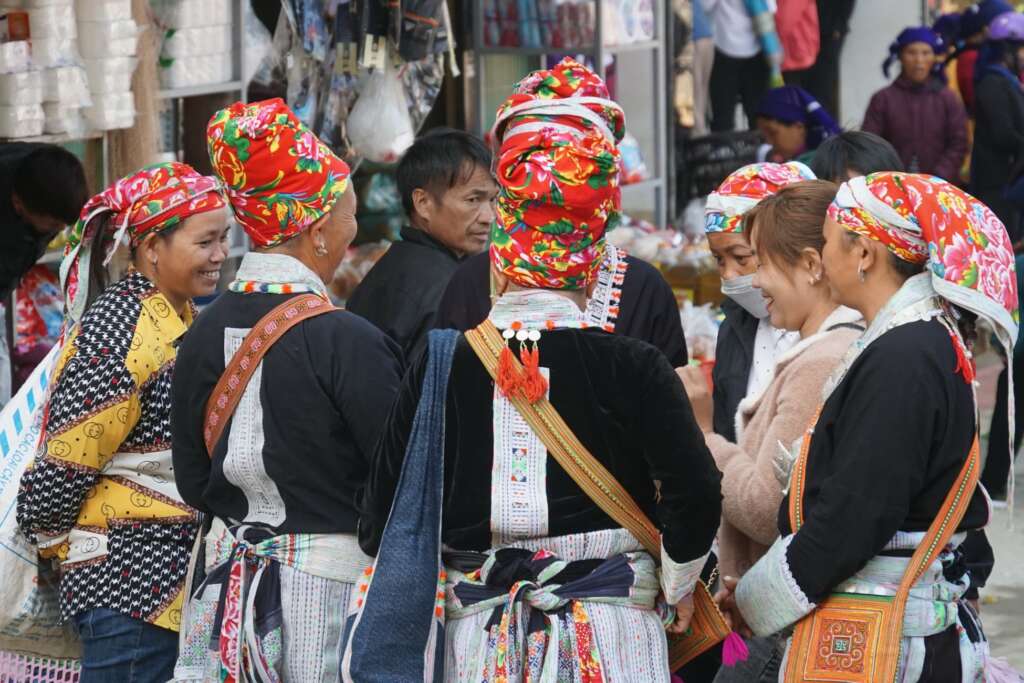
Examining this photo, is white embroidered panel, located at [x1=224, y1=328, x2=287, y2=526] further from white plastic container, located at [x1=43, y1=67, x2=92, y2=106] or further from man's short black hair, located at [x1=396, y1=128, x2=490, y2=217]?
white plastic container, located at [x1=43, y1=67, x2=92, y2=106]

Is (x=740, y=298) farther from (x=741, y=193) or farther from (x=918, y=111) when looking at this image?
(x=918, y=111)

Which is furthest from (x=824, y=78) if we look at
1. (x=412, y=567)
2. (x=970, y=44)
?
(x=412, y=567)

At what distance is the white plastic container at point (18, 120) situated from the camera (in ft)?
16.6

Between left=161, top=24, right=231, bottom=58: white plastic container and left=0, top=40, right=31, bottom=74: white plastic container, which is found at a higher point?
left=161, top=24, right=231, bottom=58: white plastic container

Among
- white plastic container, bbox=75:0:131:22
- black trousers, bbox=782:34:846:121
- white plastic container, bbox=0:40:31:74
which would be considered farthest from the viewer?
black trousers, bbox=782:34:846:121

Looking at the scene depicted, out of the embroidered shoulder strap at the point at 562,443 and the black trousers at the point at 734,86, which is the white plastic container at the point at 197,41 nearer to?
the embroidered shoulder strap at the point at 562,443

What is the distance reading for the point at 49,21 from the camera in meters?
5.18

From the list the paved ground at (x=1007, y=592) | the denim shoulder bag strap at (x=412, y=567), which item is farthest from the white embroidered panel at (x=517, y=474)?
the paved ground at (x=1007, y=592)

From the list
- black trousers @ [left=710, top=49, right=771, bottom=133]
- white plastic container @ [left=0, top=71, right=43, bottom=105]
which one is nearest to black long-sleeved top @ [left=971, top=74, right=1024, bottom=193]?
black trousers @ [left=710, top=49, right=771, bottom=133]

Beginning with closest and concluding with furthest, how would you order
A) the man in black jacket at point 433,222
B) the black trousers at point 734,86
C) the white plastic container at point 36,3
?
the man in black jacket at point 433,222 → the white plastic container at point 36,3 → the black trousers at point 734,86

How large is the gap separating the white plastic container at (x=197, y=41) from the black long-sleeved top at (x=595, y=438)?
364 cm

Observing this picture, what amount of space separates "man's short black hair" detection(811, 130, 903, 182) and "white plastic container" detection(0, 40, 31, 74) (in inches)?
103

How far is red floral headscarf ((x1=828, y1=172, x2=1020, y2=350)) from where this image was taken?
2740 millimetres

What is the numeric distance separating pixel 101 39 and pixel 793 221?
10.2 feet
